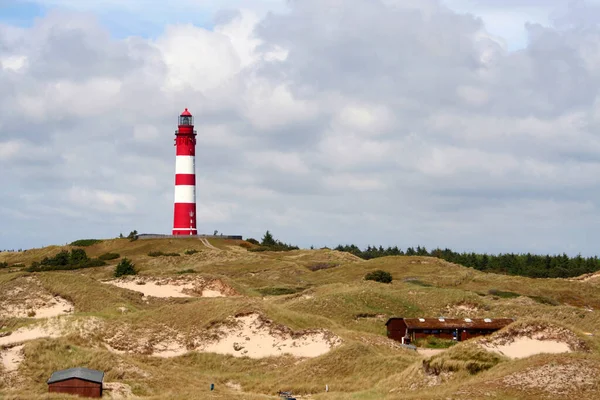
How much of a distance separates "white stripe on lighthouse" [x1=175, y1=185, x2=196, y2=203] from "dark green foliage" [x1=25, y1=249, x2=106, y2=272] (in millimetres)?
11794

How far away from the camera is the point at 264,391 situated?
47625mm

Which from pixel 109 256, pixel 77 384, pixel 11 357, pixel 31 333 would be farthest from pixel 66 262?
pixel 77 384

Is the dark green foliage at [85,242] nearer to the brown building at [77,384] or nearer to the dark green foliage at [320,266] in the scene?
the dark green foliage at [320,266]

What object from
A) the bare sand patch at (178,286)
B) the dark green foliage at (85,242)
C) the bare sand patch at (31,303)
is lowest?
the bare sand patch at (31,303)

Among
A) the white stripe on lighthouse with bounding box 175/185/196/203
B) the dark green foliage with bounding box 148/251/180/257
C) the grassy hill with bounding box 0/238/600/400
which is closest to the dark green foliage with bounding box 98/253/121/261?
the dark green foliage with bounding box 148/251/180/257

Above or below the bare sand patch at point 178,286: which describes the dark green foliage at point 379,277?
above

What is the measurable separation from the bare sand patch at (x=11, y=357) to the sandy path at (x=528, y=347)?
25779 mm

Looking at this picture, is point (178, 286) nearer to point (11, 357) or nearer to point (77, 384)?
point (11, 357)

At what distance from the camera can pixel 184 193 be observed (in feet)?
360

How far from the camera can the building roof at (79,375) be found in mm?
41406

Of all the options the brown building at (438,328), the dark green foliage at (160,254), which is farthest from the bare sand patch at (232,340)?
the dark green foliage at (160,254)

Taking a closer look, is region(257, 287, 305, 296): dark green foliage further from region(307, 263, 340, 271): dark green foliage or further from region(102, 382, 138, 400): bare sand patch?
region(102, 382, 138, 400): bare sand patch

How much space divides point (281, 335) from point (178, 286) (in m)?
27.1

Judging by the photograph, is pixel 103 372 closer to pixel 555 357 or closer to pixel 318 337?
pixel 318 337
